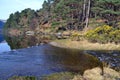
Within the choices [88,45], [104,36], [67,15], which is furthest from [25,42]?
[104,36]

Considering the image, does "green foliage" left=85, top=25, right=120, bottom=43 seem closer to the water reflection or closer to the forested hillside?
the forested hillside

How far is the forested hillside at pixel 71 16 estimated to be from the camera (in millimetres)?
62312

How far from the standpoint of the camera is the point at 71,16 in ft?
290

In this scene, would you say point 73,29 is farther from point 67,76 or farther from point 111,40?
point 67,76

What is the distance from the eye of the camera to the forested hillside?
62312 mm

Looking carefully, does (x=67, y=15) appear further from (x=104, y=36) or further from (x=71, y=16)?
(x=104, y=36)

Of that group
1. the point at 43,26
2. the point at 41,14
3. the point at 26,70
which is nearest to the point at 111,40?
the point at 26,70

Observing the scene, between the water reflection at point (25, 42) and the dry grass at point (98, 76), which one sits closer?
the dry grass at point (98, 76)

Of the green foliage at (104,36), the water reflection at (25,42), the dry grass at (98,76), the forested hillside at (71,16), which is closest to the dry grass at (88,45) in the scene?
the green foliage at (104,36)

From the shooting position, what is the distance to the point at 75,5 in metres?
83.2

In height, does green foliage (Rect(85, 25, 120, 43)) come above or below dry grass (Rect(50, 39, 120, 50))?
above

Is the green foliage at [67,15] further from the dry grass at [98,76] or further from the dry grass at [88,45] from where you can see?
the dry grass at [98,76]

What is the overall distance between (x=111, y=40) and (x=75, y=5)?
40138mm

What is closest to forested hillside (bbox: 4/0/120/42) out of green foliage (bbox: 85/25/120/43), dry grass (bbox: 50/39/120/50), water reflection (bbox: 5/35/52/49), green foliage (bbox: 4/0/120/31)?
green foliage (bbox: 4/0/120/31)
